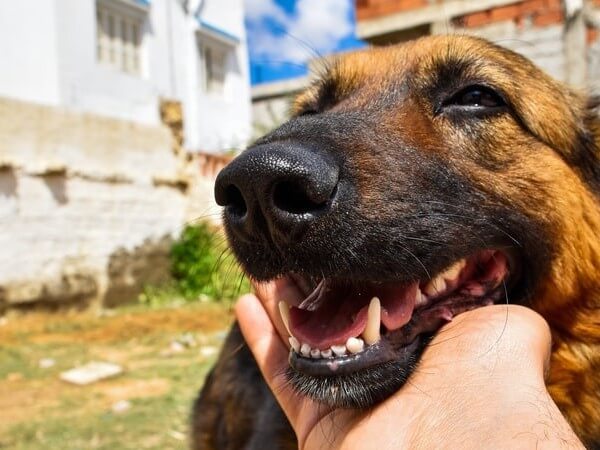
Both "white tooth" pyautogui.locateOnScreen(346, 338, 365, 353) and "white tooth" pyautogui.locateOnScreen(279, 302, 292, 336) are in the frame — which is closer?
"white tooth" pyautogui.locateOnScreen(346, 338, 365, 353)

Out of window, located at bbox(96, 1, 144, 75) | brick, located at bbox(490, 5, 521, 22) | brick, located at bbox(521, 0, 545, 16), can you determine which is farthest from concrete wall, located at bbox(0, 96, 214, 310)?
brick, located at bbox(521, 0, 545, 16)

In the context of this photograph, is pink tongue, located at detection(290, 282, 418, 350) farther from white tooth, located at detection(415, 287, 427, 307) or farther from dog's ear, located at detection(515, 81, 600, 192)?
dog's ear, located at detection(515, 81, 600, 192)

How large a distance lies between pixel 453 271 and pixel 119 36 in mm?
15167

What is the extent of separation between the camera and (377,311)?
2.06 metres

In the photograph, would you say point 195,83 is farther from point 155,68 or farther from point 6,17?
point 6,17

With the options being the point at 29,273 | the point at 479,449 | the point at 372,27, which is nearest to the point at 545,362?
the point at 479,449

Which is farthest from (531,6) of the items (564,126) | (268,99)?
(268,99)

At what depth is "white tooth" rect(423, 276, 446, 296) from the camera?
2285 millimetres

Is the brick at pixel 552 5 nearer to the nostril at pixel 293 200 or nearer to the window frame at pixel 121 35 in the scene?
the nostril at pixel 293 200

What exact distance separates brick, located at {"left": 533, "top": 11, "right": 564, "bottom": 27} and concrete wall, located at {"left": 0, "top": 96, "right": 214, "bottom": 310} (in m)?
6.88

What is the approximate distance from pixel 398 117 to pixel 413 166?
14.3 inches

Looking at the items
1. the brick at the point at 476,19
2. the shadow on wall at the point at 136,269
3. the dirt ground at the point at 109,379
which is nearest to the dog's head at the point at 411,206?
the dirt ground at the point at 109,379

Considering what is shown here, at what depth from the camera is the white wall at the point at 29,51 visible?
41.9 ft

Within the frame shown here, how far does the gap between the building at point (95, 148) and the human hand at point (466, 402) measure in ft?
15.9
